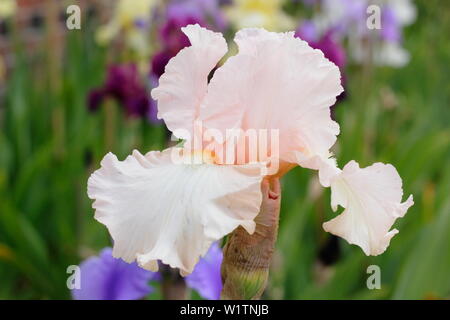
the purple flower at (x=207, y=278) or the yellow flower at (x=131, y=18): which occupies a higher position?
the yellow flower at (x=131, y=18)

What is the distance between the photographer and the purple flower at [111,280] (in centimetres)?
92

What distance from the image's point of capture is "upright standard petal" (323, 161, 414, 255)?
650mm

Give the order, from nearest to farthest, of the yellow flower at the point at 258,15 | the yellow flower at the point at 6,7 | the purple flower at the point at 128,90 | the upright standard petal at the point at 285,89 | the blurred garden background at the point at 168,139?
the upright standard petal at the point at 285,89 < the blurred garden background at the point at 168,139 < the purple flower at the point at 128,90 < the yellow flower at the point at 6,7 < the yellow flower at the point at 258,15

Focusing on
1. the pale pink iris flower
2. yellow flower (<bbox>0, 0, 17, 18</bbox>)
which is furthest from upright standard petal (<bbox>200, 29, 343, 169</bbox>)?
yellow flower (<bbox>0, 0, 17, 18</bbox>)

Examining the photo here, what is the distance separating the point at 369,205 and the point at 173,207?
19 centimetres

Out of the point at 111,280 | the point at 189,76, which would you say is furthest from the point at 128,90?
the point at 189,76

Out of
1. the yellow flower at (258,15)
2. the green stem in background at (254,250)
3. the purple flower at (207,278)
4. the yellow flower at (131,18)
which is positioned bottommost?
the purple flower at (207,278)

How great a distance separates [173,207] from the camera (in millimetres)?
586

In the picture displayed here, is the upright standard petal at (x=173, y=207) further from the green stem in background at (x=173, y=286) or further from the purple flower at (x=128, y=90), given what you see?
the purple flower at (x=128, y=90)

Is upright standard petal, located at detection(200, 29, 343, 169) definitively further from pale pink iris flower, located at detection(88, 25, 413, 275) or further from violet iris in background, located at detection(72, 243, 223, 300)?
violet iris in background, located at detection(72, 243, 223, 300)

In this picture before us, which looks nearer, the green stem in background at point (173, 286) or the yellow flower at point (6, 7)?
the green stem in background at point (173, 286)

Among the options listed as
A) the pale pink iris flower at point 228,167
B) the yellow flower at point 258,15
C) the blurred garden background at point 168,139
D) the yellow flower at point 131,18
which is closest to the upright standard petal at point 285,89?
the pale pink iris flower at point 228,167

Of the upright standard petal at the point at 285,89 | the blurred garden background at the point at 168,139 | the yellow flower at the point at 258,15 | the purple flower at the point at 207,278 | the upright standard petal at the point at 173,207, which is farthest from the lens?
the yellow flower at the point at 258,15
